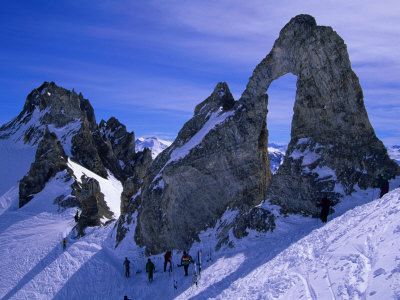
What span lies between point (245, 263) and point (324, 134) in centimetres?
1075

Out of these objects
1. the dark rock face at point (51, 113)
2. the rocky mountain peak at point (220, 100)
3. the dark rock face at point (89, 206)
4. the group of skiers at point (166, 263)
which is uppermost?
the dark rock face at point (51, 113)

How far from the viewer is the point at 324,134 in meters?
23.1

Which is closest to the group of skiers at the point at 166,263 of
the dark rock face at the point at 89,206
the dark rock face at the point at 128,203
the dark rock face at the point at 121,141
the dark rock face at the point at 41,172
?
the dark rock face at the point at 128,203

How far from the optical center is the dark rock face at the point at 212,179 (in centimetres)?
2794

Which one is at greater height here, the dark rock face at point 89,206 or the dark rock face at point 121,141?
the dark rock face at point 121,141

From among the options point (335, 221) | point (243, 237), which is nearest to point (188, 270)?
point (243, 237)

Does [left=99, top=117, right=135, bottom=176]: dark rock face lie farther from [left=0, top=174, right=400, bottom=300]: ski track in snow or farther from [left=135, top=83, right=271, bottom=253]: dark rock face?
[left=135, top=83, right=271, bottom=253]: dark rock face

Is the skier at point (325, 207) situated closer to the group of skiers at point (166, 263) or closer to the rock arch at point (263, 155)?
the rock arch at point (263, 155)

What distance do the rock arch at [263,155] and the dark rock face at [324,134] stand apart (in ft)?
0.20

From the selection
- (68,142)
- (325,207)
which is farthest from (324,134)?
(68,142)

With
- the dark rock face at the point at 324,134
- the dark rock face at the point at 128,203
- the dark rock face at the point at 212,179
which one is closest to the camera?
the dark rock face at the point at 324,134

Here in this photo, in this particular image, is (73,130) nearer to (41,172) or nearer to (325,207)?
(41,172)

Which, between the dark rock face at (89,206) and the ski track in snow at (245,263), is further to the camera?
the dark rock face at (89,206)

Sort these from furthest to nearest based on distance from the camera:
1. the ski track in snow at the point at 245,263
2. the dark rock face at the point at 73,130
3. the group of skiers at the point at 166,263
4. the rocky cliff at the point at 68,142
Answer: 1. the dark rock face at the point at 73,130
2. the rocky cliff at the point at 68,142
3. the group of skiers at the point at 166,263
4. the ski track in snow at the point at 245,263
